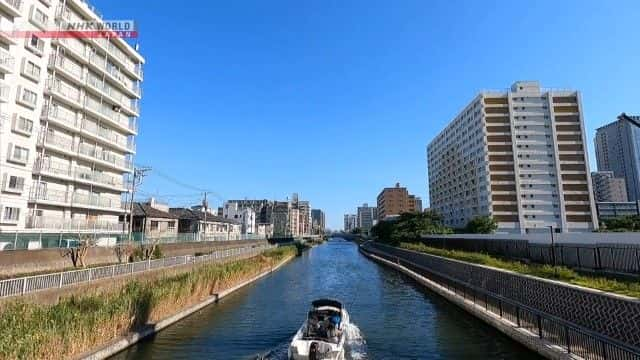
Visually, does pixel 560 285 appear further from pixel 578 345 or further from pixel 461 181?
pixel 461 181

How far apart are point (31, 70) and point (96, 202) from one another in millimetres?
17617

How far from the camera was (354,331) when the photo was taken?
21688mm

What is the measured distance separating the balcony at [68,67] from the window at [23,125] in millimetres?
7793

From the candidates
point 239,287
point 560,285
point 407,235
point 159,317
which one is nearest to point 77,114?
point 239,287

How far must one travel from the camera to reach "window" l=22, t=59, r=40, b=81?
3866 centimetres

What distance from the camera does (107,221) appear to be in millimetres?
50844

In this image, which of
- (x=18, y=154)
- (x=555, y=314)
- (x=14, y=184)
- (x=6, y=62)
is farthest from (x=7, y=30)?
(x=555, y=314)

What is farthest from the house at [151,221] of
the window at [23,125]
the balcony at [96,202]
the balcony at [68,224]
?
the window at [23,125]

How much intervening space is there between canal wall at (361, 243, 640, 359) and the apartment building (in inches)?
3135

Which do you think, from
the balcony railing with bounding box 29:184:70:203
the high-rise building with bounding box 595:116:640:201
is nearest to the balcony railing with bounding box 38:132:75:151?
the balcony railing with bounding box 29:184:70:203

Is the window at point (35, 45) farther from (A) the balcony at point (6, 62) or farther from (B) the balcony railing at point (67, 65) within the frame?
(A) the balcony at point (6, 62)

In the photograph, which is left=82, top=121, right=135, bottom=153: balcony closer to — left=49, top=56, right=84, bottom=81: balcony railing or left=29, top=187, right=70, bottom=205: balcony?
left=49, top=56, right=84, bottom=81: balcony railing

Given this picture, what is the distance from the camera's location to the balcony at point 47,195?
40.1 meters

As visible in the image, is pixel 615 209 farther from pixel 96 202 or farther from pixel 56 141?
pixel 56 141
